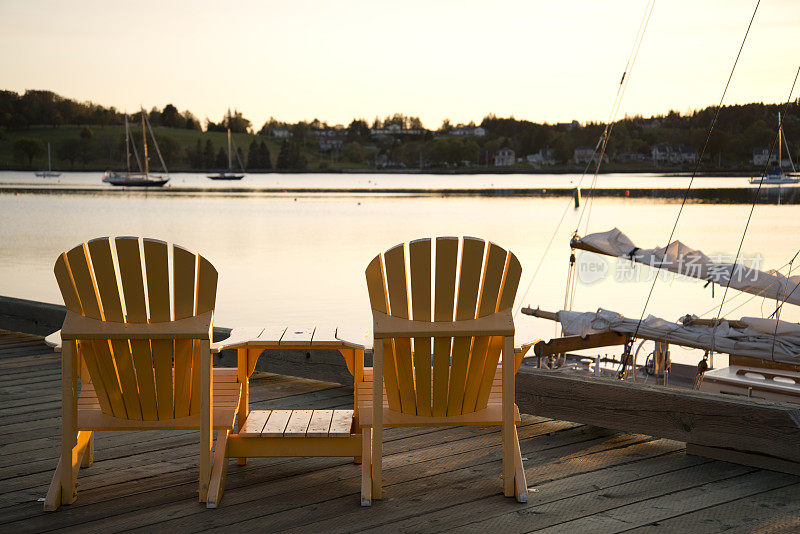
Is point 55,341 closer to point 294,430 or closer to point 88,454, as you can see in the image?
point 88,454

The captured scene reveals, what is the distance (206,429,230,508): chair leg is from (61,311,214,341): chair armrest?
460mm

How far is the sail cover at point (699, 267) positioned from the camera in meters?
8.02

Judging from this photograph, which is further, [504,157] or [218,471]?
[504,157]

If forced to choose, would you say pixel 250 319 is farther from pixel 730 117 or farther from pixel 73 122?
pixel 73 122

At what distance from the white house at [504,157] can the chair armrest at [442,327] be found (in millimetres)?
84688

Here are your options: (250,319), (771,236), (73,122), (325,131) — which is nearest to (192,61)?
(73,122)

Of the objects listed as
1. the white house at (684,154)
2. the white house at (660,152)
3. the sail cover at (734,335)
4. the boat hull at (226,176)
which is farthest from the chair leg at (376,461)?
the boat hull at (226,176)

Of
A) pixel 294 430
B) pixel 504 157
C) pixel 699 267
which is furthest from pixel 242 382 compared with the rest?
pixel 504 157

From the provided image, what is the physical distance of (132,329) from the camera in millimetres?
2865

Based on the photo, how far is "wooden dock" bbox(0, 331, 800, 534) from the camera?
2.81 m

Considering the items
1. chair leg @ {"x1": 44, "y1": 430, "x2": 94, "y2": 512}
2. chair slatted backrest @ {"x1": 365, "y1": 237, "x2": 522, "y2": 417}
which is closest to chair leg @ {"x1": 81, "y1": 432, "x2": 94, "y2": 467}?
chair leg @ {"x1": 44, "y1": 430, "x2": 94, "y2": 512}

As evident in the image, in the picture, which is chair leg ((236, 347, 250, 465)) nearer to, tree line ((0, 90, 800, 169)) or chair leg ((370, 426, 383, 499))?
chair leg ((370, 426, 383, 499))

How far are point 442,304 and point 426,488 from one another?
2.46 feet

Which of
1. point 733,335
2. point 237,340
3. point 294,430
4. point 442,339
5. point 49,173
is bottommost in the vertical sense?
point 49,173
